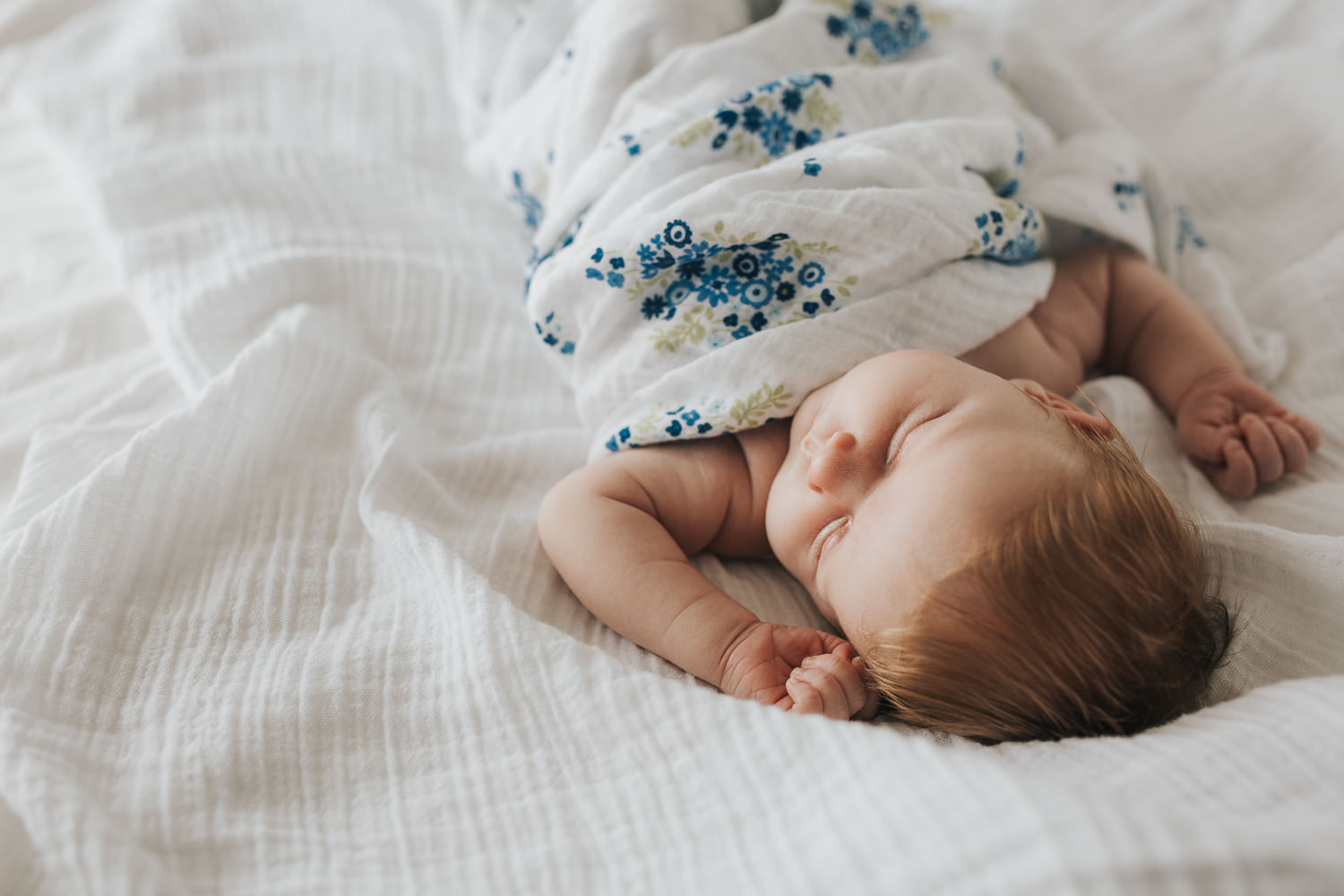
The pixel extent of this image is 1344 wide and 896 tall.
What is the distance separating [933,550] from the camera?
0.63 m

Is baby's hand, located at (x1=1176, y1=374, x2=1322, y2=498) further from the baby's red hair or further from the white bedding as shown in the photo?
the baby's red hair

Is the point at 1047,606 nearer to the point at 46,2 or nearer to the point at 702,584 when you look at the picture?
the point at 702,584

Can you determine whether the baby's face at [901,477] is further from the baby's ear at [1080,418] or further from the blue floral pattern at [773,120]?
the blue floral pattern at [773,120]

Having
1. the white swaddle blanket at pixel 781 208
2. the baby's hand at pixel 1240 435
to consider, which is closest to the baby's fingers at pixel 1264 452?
the baby's hand at pixel 1240 435

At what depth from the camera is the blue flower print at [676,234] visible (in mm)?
818

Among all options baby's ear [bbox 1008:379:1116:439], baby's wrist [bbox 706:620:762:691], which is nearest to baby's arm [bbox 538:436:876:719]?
baby's wrist [bbox 706:620:762:691]

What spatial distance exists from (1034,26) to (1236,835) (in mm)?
1244

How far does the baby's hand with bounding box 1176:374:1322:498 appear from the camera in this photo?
33.3 inches

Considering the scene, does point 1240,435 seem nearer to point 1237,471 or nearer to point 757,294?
point 1237,471

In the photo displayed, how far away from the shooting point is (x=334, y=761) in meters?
0.61

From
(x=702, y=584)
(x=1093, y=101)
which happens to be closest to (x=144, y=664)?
(x=702, y=584)

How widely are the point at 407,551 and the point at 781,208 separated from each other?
1.48 feet

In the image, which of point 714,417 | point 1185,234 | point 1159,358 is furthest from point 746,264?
point 1185,234

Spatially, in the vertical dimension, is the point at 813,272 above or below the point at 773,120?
below
